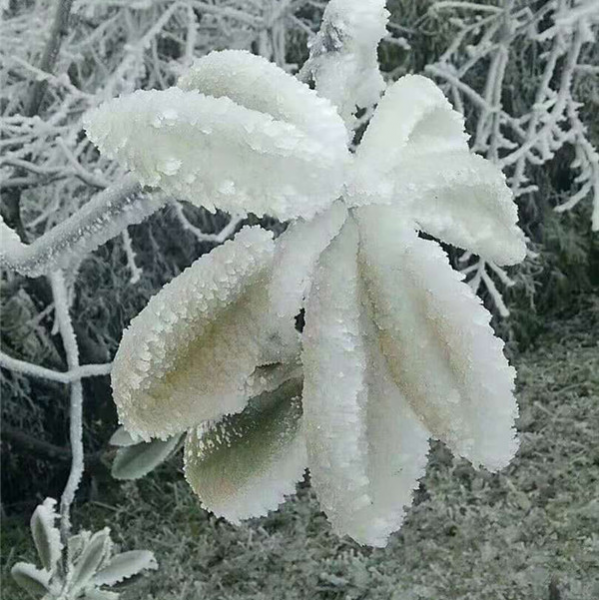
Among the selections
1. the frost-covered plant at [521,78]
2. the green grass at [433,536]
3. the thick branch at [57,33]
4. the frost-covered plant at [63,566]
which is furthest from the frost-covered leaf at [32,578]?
the green grass at [433,536]

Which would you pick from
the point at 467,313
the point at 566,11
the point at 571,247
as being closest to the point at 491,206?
the point at 467,313

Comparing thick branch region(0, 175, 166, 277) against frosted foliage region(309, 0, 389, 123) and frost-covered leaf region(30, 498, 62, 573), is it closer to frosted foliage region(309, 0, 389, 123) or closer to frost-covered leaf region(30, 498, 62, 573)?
frosted foliage region(309, 0, 389, 123)

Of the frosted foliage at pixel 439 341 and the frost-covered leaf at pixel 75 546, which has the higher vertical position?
the frosted foliage at pixel 439 341

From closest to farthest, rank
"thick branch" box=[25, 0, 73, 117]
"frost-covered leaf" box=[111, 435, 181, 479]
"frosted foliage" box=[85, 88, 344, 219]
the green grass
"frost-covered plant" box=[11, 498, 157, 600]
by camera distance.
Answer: "frosted foliage" box=[85, 88, 344, 219], "thick branch" box=[25, 0, 73, 117], "frost-covered plant" box=[11, 498, 157, 600], "frost-covered leaf" box=[111, 435, 181, 479], the green grass

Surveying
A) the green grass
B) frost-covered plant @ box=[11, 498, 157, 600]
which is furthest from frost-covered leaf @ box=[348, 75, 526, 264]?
the green grass

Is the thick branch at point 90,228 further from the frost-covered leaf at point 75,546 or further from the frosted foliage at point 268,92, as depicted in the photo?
the frost-covered leaf at point 75,546

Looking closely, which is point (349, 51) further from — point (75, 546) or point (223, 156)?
point (75, 546)
